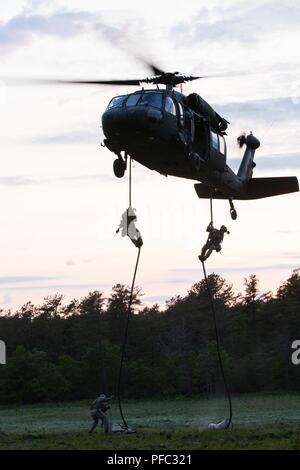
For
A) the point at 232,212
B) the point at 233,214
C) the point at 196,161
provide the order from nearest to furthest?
the point at 196,161 < the point at 233,214 < the point at 232,212

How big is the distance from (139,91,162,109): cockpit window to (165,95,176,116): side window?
0.19 metres

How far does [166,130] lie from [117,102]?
4.73ft

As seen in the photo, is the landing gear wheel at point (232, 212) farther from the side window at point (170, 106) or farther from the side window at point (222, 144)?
the side window at point (170, 106)

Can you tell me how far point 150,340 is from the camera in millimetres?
77688

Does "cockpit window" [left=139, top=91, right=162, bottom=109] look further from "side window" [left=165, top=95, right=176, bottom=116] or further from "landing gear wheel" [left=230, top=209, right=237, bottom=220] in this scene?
"landing gear wheel" [left=230, top=209, right=237, bottom=220]

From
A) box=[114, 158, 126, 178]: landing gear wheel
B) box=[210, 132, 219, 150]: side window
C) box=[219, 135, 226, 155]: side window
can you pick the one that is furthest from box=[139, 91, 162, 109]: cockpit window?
box=[219, 135, 226, 155]: side window

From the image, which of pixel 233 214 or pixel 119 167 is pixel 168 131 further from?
pixel 233 214

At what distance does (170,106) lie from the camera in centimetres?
2361

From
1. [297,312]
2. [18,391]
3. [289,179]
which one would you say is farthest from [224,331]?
[289,179]

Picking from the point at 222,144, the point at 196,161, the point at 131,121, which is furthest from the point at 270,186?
the point at 131,121

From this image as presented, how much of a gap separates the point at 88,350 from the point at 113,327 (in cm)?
697
